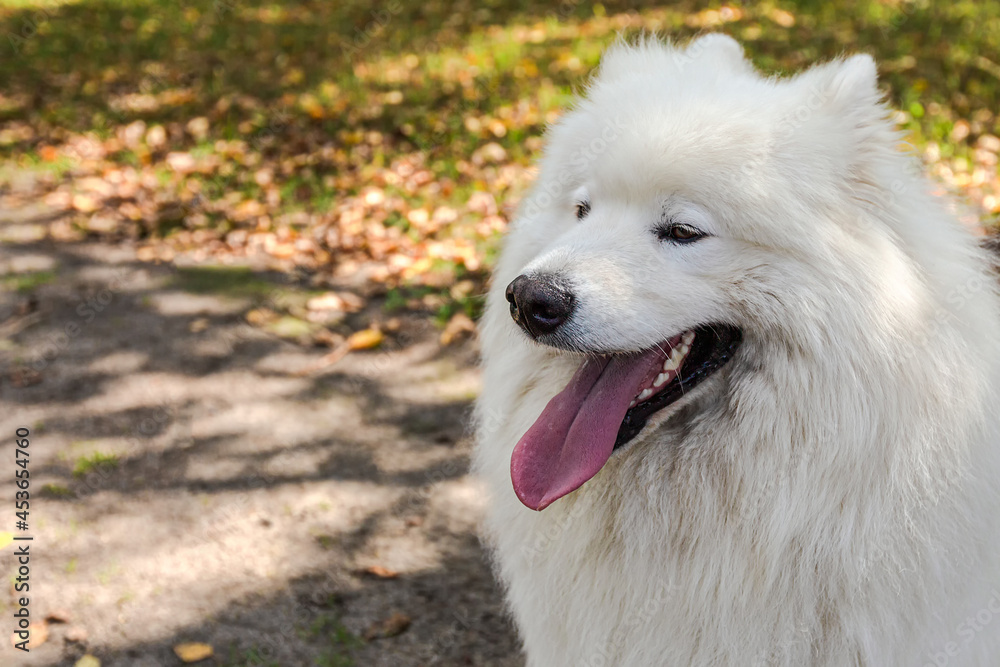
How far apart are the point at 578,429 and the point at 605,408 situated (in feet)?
0.32

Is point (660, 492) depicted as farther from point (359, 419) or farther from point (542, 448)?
point (359, 419)

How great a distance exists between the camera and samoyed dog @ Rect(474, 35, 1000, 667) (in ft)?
6.35

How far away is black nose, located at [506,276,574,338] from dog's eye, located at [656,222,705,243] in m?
0.37

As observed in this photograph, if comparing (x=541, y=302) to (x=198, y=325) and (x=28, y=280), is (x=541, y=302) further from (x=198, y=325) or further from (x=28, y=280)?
(x=28, y=280)

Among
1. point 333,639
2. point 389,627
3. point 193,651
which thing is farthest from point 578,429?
point 193,651

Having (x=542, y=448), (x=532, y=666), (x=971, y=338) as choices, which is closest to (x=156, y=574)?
(x=532, y=666)

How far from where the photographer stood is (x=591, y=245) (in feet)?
7.10

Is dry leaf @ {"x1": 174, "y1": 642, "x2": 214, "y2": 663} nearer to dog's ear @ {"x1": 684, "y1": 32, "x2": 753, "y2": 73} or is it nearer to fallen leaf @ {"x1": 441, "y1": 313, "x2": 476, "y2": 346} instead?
fallen leaf @ {"x1": 441, "y1": 313, "x2": 476, "y2": 346}

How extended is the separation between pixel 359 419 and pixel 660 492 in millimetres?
2630

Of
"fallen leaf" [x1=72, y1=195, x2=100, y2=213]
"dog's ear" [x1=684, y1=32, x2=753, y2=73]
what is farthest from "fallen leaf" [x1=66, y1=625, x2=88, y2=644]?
"fallen leaf" [x1=72, y1=195, x2=100, y2=213]

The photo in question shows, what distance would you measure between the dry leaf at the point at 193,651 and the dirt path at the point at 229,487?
0.10 feet

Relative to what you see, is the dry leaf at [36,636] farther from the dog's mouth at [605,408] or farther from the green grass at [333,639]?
the dog's mouth at [605,408]

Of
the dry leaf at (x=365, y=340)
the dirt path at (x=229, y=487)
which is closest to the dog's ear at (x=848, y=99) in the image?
the dirt path at (x=229, y=487)

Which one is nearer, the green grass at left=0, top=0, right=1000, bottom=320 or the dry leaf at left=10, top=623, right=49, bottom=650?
the dry leaf at left=10, top=623, right=49, bottom=650
